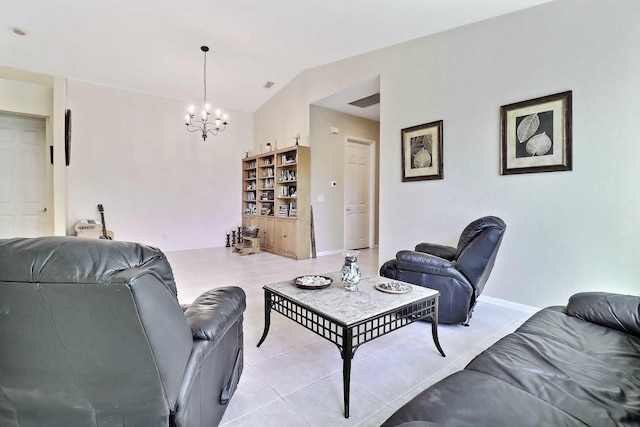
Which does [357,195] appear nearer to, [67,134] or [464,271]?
[464,271]

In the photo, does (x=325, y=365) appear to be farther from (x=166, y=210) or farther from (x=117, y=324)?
(x=166, y=210)

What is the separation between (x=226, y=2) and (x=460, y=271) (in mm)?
3797

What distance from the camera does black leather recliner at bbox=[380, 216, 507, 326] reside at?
2.46m

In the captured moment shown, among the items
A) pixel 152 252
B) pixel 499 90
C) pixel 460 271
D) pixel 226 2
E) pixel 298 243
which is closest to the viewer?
pixel 152 252

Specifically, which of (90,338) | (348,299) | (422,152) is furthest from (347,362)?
(422,152)

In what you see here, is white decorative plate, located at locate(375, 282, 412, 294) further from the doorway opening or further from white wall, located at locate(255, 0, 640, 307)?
the doorway opening

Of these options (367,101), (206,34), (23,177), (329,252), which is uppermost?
(206,34)

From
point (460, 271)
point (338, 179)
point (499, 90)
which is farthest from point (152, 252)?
point (338, 179)

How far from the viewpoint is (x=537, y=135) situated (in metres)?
2.80

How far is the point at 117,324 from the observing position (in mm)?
808

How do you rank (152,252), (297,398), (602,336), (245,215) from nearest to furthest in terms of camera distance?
1. (152,252)
2. (602,336)
3. (297,398)
4. (245,215)

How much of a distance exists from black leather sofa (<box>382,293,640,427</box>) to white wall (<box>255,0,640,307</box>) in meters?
1.29

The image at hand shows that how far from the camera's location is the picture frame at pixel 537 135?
264cm

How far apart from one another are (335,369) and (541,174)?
2.59 metres
